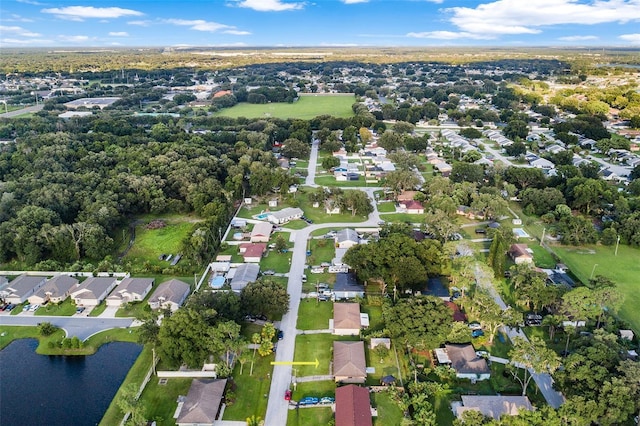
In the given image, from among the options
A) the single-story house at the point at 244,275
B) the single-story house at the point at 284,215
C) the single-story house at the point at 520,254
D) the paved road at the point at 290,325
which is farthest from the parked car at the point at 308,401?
the single-story house at the point at 284,215

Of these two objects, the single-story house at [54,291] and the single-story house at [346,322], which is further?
the single-story house at [54,291]

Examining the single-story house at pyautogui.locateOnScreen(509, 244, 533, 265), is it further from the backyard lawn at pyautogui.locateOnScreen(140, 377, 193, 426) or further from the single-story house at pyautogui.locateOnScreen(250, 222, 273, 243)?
the backyard lawn at pyautogui.locateOnScreen(140, 377, 193, 426)

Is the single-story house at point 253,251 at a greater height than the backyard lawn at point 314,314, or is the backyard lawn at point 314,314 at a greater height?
the single-story house at point 253,251

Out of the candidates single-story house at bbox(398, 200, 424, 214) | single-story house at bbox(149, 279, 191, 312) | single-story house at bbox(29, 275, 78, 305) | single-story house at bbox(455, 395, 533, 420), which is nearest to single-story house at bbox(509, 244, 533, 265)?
single-story house at bbox(398, 200, 424, 214)

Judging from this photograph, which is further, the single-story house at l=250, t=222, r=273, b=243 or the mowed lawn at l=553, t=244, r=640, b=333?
the single-story house at l=250, t=222, r=273, b=243

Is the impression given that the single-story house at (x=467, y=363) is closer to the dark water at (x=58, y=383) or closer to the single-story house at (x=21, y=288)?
the dark water at (x=58, y=383)

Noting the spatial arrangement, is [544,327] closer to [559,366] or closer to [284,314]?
[559,366]

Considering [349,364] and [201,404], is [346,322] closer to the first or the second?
[349,364]
